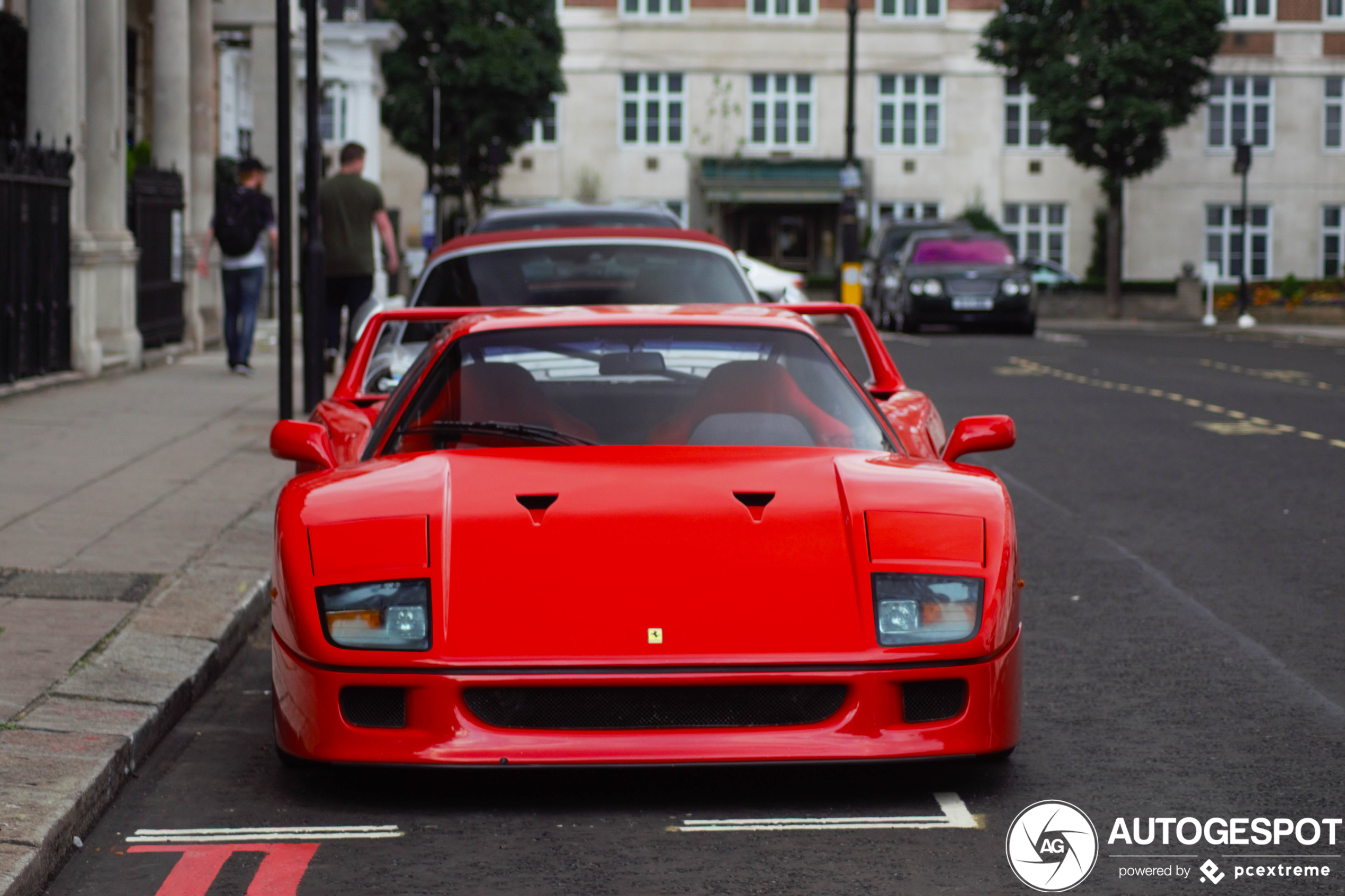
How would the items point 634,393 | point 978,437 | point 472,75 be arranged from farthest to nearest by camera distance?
point 472,75
point 634,393
point 978,437

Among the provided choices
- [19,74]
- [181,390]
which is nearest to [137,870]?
[181,390]

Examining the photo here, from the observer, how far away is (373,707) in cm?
429

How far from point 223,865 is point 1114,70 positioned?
44855 mm

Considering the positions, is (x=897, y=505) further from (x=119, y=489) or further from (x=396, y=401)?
(x=119, y=489)

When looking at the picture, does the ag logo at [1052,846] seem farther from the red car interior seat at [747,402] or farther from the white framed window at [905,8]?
the white framed window at [905,8]

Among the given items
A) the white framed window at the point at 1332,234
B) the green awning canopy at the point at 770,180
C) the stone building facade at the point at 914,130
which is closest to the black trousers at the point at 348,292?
the green awning canopy at the point at 770,180

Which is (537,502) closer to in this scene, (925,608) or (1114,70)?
(925,608)

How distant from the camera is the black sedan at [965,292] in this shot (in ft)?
101

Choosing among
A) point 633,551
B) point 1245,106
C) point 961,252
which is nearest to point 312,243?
point 633,551

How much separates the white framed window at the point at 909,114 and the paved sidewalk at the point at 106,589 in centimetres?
4963

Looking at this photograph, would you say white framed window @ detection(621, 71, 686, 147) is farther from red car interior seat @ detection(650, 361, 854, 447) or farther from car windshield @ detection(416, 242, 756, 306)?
red car interior seat @ detection(650, 361, 854, 447)

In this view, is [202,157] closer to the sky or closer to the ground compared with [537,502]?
closer to the sky

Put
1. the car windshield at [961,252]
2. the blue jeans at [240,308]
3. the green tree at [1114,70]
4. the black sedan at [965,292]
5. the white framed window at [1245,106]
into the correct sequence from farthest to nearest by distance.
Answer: the white framed window at [1245,106] < the green tree at [1114,70] < the car windshield at [961,252] < the black sedan at [965,292] < the blue jeans at [240,308]

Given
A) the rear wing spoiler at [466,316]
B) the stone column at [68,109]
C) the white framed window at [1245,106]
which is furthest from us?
the white framed window at [1245,106]
